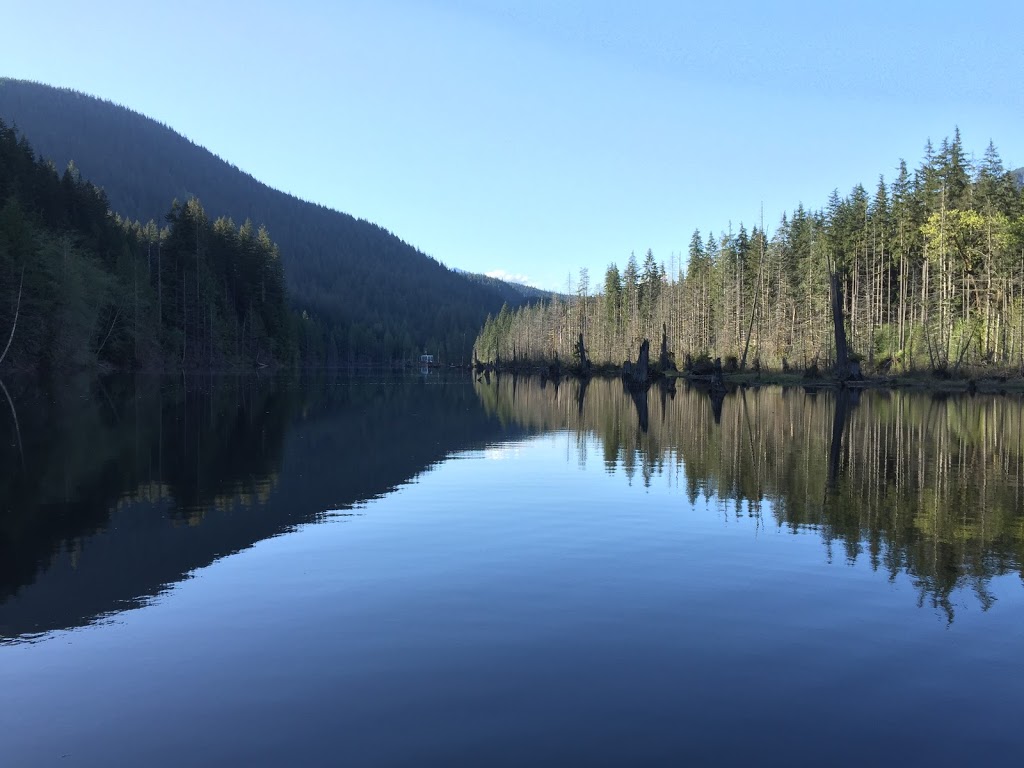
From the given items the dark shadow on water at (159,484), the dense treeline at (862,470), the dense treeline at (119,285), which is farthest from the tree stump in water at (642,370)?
the dense treeline at (119,285)

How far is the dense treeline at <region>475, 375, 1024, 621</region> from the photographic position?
1129 centimetres

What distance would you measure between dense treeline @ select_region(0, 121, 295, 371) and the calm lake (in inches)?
1853

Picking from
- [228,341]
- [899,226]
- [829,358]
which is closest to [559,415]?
[829,358]

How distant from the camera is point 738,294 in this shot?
88.9 metres

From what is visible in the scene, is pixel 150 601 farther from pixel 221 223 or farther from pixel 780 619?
pixel 221 223

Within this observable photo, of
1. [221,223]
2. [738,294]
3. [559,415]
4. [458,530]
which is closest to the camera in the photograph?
[458,530]

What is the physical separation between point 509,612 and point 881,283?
7876 cm

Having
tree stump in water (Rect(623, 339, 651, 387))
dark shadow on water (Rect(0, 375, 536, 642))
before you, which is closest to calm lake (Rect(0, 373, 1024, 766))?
dark shadow on water (Rect(0, 375, 536, 642))

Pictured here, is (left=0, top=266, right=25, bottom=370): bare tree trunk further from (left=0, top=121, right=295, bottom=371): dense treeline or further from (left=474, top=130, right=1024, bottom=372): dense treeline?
(left=474, top=130, right=1024, bottom=372): dense treeline

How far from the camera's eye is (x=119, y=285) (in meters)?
82.8

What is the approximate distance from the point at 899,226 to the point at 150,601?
82153 millimetres

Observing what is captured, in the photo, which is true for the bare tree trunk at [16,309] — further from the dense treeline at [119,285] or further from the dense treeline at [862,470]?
the dense treeline at [862,470]

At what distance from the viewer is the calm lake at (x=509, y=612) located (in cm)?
564

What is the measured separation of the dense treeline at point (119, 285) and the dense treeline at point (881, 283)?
57.3 m
